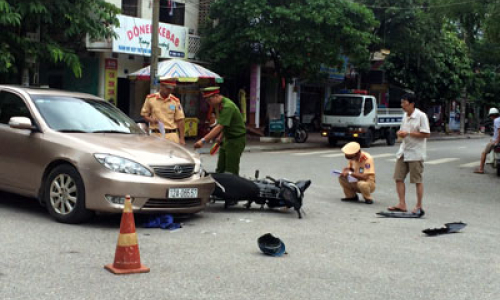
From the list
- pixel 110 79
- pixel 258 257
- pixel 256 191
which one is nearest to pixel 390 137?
pixel 110 79

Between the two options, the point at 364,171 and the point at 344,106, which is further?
the point at 344,106

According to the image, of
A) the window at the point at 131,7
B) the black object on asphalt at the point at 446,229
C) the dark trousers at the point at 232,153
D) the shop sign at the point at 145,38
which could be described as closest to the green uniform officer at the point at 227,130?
the dark trousers at the point at 232,153

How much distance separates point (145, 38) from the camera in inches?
915

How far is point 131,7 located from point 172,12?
2.25 m

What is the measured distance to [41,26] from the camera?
52.9 feet

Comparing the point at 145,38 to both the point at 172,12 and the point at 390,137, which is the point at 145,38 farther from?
the point at 390,137

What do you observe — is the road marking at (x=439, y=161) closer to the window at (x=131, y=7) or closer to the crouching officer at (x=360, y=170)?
the crouching officer at (x=360, y=170)

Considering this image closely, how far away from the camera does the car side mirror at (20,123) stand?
743 cm

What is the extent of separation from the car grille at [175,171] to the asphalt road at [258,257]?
2.03 ft

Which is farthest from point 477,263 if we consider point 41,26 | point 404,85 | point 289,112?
point 404,85

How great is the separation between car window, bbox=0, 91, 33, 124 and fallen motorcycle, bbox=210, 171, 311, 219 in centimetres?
257

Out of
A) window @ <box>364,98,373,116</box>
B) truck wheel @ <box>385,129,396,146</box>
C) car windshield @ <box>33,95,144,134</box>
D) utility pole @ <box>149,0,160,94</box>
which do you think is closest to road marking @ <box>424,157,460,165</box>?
window @ <box>364,98,373,116</box>

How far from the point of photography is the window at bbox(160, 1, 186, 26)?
988 inches

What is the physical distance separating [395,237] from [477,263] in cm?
132
